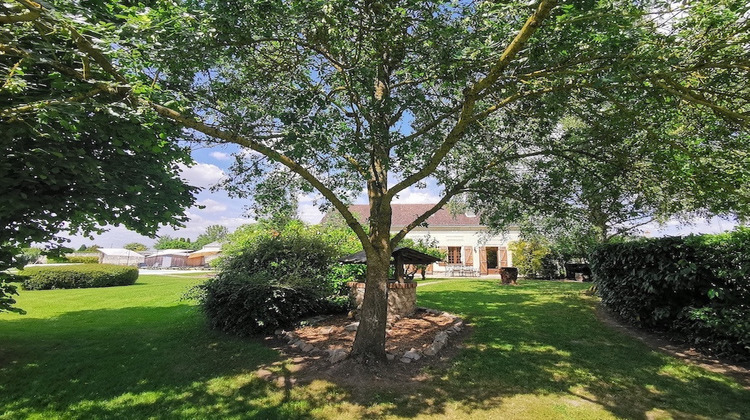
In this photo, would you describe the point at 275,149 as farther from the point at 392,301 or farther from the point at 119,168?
the point at 392,301

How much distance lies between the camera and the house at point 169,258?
5469cm

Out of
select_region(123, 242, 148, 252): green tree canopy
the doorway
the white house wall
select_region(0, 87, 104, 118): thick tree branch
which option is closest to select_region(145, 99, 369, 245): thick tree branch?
select_region(0, 87, 104, 118): thick tree branch

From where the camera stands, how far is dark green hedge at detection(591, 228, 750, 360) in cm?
518

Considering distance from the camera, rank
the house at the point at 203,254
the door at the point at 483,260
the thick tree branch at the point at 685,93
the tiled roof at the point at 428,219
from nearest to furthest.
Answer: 1. the thick tree branch at the point at 685,93
2. the door at the point at 483,260
3. the tiled roof at the point at 428,219
4. the house at the point at 203,254

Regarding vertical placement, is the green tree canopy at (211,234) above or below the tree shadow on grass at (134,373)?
above

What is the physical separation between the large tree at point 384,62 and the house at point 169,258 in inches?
2163

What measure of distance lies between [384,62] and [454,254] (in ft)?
82.3

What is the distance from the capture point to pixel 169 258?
193ft

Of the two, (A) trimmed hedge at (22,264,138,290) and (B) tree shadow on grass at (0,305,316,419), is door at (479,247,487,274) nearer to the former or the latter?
(B) tree shadow on grass at (0,305,316,419)

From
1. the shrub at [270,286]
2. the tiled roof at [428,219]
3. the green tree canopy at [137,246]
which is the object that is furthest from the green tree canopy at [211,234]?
the shrub at [270,286]

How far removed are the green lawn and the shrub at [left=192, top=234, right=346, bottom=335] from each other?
53cm

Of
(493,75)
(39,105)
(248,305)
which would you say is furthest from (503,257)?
(39,105)

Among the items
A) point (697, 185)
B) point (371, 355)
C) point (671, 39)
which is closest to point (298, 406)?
point (371, 355)

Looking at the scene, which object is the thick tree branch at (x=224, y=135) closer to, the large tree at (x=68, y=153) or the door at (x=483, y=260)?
the large tree at (x=68, y=153)
